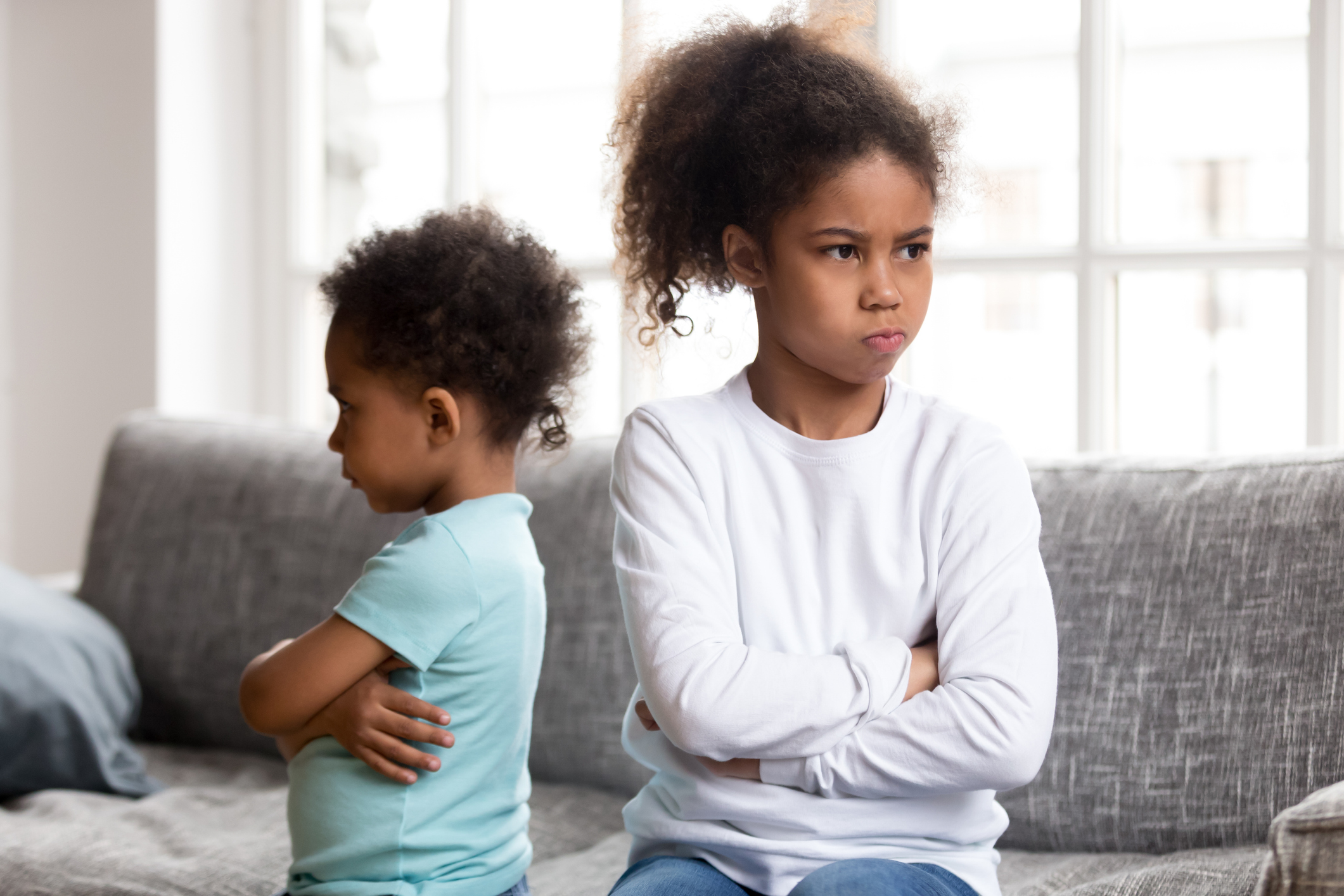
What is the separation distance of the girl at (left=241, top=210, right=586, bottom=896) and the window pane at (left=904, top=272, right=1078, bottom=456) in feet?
3.35

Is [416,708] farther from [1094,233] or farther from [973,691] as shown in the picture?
[1094,233]

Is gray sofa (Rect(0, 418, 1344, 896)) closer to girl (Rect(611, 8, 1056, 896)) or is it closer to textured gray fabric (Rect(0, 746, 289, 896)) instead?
textured gray fabric (Rect(0, 746, 289, 896))

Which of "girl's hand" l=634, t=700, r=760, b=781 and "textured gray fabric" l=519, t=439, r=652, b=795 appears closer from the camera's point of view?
"girl's hand" l=634, t=700, r=760, b=781

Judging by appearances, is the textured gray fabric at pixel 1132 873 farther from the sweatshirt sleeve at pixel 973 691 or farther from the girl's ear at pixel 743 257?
the girl's ear at pixel 743 257

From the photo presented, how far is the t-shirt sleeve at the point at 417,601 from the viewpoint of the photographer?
3.53 ft

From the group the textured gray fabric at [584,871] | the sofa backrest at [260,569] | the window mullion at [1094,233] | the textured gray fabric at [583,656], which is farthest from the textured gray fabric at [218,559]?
the window mullion at [1094,233]

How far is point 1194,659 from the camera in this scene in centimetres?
138

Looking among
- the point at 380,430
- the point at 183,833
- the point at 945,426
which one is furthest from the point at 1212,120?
the point at 183,833

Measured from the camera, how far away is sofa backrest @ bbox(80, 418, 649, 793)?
5.50ft

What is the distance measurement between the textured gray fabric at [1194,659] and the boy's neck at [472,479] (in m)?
0.69

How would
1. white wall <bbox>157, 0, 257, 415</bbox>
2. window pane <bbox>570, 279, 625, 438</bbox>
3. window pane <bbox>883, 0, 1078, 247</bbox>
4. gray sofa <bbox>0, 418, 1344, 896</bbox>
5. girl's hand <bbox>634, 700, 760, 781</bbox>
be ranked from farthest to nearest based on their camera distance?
white wall <bbox>157, 0, 257, 415</bbox> < window pane <bbox>570, 279, 625, 438</bbox> < window pane <bbox>883, 0, 1078, 247</bbox> < gray sofa <bbox>0, 418, 1344, 896</bbox> < girl's hand <bbox>634, 700, 760, 781</bbox>

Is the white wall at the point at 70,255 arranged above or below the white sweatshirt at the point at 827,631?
above

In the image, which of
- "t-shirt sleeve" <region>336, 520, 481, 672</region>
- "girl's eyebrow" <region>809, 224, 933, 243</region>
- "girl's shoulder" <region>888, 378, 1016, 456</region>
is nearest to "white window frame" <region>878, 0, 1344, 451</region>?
"girl's shoulder" <region>888, 378, 1016, 456</region>

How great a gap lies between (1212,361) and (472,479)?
4.36ft
